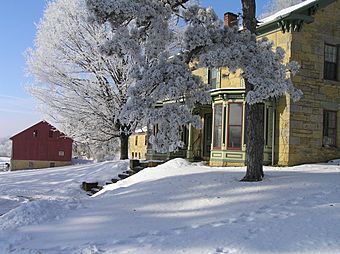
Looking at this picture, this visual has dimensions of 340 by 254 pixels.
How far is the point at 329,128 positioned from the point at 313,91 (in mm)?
1854

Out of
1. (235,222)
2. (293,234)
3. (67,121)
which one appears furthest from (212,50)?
(67,121)

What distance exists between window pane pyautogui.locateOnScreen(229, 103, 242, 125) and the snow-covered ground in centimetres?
490

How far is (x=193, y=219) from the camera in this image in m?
7.36

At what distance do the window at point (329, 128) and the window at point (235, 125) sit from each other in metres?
3.57

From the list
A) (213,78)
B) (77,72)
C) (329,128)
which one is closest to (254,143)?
(329,128)

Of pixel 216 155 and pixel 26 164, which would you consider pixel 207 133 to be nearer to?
pixel 216 155

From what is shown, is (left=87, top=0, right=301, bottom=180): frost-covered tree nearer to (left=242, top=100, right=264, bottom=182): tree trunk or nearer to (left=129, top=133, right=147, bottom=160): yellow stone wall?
(left=242, top=100, right=264, bottom=182): tree trunk

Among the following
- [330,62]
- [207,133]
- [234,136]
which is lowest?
[234,136]

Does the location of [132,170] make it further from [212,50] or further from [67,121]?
[212,50]

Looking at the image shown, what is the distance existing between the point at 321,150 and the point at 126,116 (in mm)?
9907

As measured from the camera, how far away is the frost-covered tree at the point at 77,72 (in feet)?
73.8

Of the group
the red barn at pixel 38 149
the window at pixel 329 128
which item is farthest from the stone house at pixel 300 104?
the red barn at pixel 38 149

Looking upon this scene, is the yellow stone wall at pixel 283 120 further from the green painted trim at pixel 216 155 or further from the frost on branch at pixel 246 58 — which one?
the frost on branch at pixel 246 58

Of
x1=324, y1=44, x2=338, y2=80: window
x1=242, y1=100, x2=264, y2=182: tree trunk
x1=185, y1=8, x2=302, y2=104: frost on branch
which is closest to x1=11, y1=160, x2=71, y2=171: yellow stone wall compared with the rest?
x1=324, y1=44, x2=338, y2=80: window
